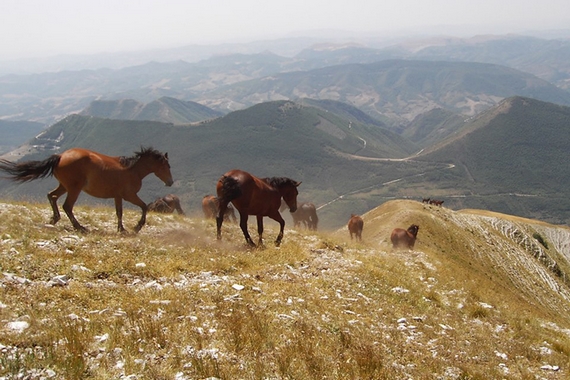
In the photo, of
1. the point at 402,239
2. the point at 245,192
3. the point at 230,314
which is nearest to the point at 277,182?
the point at 245,192

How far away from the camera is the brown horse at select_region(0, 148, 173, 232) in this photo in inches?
566

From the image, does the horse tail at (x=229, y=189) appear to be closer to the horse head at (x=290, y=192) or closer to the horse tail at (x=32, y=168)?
→ the horse head at (x=290, y=192)

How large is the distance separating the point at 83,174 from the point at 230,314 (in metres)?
9.46

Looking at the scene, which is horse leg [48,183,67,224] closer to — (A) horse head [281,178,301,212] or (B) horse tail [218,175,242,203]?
(B) horse tail [218,175,242,203]

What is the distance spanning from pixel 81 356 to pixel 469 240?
4183 centimetres

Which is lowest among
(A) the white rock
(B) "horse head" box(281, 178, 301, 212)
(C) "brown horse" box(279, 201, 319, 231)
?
(C) "brown horse" box(279, 201, 319, 231)

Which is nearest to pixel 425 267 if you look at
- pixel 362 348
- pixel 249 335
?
pixel 362 348

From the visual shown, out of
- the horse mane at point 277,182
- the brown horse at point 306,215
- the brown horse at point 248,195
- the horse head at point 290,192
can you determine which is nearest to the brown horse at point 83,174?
the brown horse at point 248,195

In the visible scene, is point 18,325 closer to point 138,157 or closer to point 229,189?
point 229,189

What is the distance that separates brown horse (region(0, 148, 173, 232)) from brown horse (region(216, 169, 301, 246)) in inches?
130

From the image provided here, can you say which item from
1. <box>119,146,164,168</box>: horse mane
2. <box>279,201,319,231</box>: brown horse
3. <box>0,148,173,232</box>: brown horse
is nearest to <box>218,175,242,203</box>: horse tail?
<box>0,148,173,232</box>: brown horse

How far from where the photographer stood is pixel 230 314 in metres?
8.33

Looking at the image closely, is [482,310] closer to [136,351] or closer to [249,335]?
[249,335]

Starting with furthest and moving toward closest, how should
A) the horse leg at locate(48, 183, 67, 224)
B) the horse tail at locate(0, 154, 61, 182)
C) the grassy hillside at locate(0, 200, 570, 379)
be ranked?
the horse leg at locate(48, 183, 67, 224) → the horse tail at locate(0, 154, 61, 182) → the grassy hillside at locate(0, 200, 570, 379)
